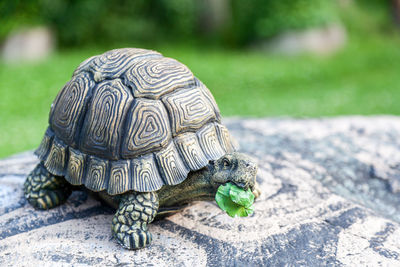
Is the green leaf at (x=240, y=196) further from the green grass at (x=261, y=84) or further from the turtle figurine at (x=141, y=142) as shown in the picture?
the green grass at (x=261, y=84)

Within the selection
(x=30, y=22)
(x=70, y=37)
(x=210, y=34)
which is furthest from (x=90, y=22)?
(x=210, y=34)

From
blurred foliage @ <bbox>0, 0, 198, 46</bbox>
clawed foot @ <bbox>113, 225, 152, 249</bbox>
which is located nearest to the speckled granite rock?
clawed foot @ <bbox>113, 225, 152, 249</bbox>

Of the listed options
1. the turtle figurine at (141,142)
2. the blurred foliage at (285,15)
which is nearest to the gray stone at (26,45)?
the blurred foliage at (285,15)

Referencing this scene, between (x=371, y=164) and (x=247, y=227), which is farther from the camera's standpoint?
(x=371, y=164)

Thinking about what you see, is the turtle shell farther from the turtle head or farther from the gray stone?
the gray stone

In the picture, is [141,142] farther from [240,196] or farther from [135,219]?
[240,196]

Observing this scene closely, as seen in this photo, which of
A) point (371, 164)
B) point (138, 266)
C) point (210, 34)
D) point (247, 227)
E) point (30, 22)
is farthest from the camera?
point (210, 34)

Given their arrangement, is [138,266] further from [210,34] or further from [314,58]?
[210,34]
